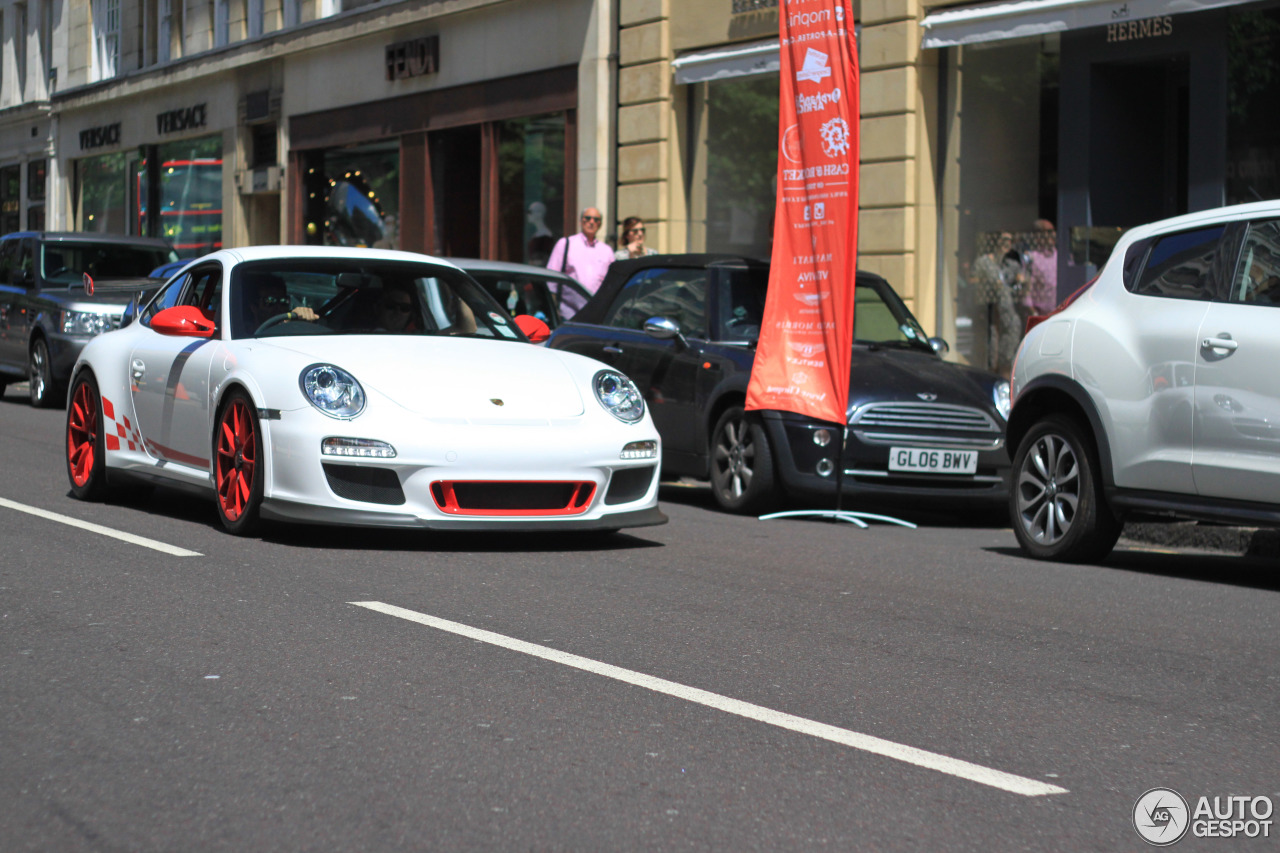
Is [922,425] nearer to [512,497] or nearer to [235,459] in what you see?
[512,497]

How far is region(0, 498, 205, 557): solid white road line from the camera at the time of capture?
23.8 feet

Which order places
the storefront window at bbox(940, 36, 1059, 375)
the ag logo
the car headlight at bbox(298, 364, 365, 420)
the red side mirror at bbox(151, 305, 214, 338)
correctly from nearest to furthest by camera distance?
the ag logo, the car headlight at bbox(298, 364, 365, 420), the red side mirror at bbox(151, 305, 214, 338), the storefront window at bbox(940, 36, 1059, 375)

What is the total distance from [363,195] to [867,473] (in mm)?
19697

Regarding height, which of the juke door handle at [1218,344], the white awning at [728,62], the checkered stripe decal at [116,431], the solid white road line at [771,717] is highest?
the white awning at [728,62]

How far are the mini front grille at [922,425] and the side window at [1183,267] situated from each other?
83.0 inches

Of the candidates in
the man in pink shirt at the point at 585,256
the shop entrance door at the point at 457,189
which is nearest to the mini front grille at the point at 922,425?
the man in pink shirt at the point at 585,256

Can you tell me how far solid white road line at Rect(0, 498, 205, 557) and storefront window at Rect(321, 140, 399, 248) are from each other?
18.2 meters

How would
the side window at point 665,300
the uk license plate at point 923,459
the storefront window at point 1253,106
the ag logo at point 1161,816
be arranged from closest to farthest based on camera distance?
1. the ag logo at point 1161,816
2. the uk license plate at point 923,459
3. the side window at point 665,300
4. the storefront window at point 1253,106

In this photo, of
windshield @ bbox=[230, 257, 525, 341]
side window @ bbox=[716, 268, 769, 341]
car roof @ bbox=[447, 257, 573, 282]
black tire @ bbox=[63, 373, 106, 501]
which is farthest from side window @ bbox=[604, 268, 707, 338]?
black tire @ bbox=[63, 373, 106, 501]

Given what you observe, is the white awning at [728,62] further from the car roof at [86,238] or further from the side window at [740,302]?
the side window at [740,302]

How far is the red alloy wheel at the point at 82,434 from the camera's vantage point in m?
9.17

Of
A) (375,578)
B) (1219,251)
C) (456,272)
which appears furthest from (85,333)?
(1219,251)

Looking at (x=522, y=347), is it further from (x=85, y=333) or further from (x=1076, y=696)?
(x=85, y=333)

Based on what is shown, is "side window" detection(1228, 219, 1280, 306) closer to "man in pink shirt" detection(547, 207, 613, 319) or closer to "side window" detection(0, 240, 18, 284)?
"man in pink shirt" detection(547, 207, 613, 319)
